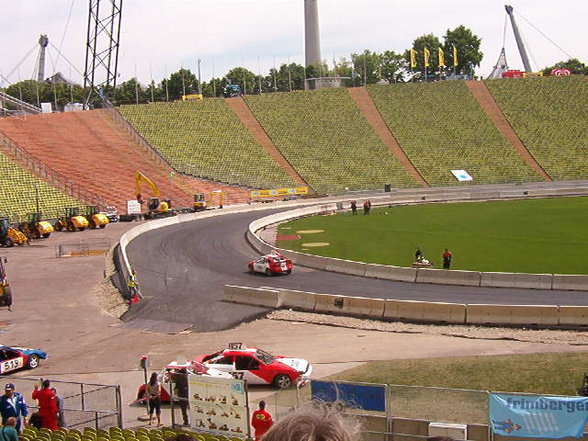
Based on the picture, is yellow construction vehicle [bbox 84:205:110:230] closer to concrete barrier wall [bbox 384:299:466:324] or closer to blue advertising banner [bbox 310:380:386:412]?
concrete barrier wall [bbox 384:299:466:324]

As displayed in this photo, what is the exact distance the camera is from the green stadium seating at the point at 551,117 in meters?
107

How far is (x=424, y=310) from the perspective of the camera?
30.8 metres

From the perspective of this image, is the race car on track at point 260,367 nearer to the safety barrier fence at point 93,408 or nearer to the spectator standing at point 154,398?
the spectator standing at point 154,398

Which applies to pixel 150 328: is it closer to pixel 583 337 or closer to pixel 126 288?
pixel 126 288

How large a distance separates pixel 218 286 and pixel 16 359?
1501cm

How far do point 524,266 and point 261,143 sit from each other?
228 feet

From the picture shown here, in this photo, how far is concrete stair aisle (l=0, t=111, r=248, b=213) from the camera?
82.8 meters

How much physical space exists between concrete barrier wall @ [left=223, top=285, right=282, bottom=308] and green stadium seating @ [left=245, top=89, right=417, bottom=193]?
60.7m

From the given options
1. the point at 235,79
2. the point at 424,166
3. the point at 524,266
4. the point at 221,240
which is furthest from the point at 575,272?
the point at 235,79

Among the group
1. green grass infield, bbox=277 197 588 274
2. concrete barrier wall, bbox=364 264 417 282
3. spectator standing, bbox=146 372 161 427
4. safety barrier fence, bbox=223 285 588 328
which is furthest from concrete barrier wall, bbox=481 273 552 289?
spectator standing, bbox=146 372 161 427

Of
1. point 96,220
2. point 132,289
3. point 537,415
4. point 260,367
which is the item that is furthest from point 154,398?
point 96,220

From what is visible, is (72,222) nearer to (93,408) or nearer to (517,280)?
(517,280)

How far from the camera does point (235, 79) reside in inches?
7677

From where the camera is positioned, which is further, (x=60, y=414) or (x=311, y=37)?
(x=311, y=37)
